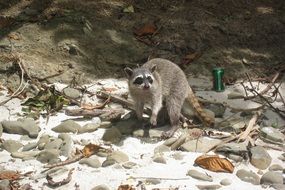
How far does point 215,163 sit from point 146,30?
129 inches

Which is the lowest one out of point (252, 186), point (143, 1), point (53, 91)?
point (252, 186)

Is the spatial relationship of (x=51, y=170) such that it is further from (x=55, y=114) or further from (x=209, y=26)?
(x=209, y=26)

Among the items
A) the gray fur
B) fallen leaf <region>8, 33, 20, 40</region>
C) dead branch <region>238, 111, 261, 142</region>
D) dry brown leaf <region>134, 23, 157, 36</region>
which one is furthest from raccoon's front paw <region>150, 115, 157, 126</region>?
fallen leaf <region>8, 33, 20, 40</region>

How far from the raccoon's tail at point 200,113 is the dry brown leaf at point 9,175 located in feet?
7.39

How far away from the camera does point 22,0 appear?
8.29 m

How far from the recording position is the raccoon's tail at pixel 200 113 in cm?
611

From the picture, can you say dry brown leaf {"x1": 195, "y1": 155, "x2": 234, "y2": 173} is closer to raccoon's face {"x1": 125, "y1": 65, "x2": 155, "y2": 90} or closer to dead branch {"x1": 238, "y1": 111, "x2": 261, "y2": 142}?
dead branch {"x1": 238, "y1": 111, "x2": 261, "y2": 142}

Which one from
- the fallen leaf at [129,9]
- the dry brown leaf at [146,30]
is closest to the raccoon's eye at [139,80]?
the dry brown leaf at [146,30]

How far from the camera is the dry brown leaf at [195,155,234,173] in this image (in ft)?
17.1

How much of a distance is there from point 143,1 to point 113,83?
2164mm

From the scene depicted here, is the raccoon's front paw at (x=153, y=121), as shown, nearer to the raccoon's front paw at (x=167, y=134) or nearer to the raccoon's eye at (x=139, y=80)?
the raccoon's front paw at (x=167, y=134)

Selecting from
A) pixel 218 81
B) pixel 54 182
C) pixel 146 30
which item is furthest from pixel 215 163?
pixel 146 30

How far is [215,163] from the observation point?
5.26 meters

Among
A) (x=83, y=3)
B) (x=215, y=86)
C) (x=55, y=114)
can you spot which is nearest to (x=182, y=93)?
(x=215, y=86)
